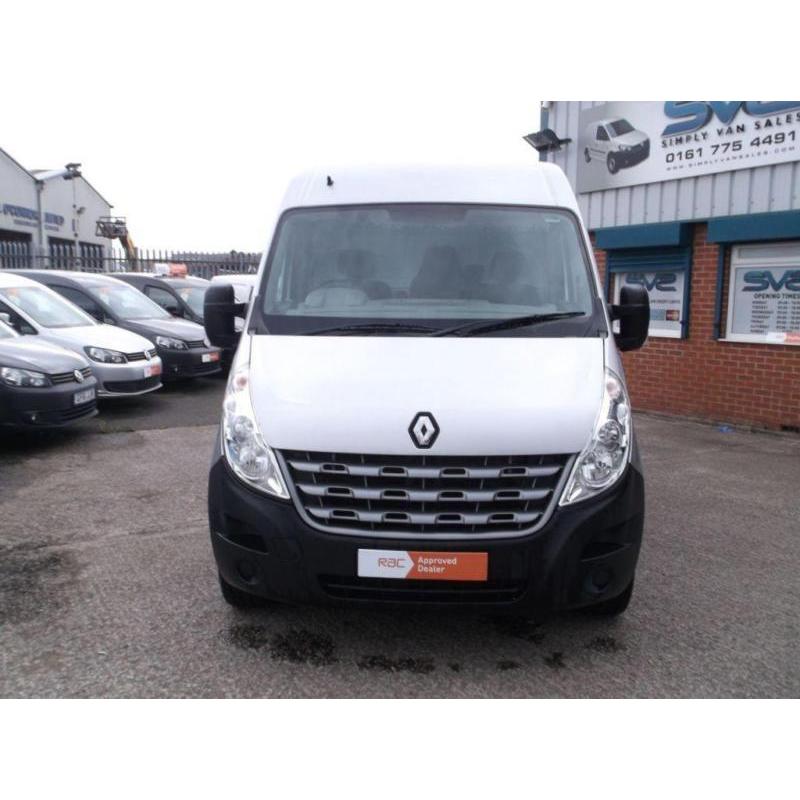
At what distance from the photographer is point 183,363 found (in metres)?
11.5

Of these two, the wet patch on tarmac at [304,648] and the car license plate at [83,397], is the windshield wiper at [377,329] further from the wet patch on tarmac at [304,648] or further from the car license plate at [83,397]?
the car license plate at [83,397]

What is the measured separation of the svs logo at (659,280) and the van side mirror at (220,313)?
6.95 meters

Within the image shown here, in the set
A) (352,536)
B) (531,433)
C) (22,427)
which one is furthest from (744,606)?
(22,427)

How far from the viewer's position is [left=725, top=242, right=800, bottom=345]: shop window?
8.78 m

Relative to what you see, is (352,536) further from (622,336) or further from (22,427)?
(22,427)

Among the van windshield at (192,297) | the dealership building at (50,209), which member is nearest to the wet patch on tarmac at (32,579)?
the van windshield at (192,297)

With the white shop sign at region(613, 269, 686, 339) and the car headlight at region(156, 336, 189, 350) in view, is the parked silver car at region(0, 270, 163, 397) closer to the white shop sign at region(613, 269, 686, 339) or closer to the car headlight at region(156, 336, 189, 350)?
the car headlight at region(156, 336, 189, 350)

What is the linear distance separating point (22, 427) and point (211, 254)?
19.1m

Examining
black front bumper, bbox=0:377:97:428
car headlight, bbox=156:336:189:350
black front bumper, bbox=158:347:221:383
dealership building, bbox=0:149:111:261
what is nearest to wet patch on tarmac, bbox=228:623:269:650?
black front bumper, bbox=0:377:97:428

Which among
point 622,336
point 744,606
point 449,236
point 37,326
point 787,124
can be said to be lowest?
point 744,606

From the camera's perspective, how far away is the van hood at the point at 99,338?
9.53 meters

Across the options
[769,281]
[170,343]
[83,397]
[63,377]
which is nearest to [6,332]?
[63,377]

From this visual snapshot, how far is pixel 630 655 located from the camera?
138 inches

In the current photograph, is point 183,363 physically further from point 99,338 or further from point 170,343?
point 99,338
